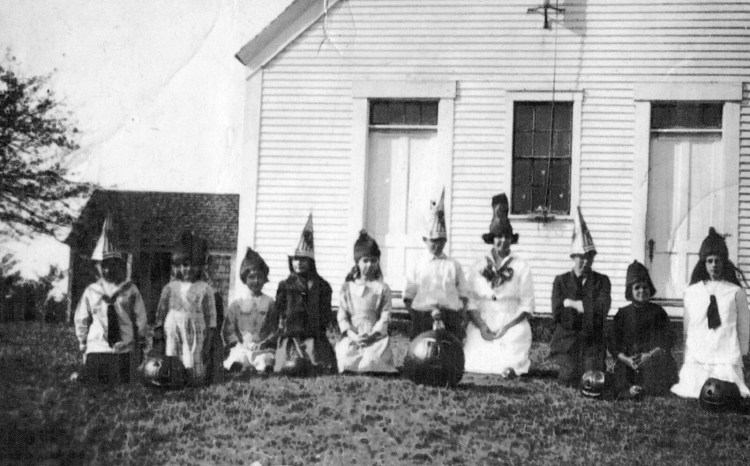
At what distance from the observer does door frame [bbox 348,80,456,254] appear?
9031mm

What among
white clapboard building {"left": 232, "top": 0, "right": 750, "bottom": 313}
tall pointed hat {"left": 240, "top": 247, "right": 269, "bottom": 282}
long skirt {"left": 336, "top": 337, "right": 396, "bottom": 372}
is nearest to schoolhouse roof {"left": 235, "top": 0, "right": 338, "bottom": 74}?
white clapboard building {"left": 232, "top": 0, "right": 750, "bottom": 313}

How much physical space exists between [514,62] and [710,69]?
2001 millimetres

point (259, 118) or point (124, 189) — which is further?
point (259, 118)

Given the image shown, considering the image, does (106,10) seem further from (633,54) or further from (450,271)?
(633,54)

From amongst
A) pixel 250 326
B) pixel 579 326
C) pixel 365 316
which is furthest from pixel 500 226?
pixel 250 326

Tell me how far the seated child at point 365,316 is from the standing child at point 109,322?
5.30 ft

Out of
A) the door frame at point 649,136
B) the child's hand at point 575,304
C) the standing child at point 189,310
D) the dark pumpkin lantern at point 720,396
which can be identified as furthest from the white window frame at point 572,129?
the standing child at point 189,310

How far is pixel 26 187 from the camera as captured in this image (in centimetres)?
722

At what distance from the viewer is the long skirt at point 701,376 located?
6078mm

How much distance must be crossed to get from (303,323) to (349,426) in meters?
1.43

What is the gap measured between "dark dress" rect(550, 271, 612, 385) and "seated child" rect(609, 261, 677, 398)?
208 millimetres

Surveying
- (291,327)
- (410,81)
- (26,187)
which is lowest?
(291,327)

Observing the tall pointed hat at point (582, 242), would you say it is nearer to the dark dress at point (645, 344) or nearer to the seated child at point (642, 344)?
the seated child at point (642, 344)

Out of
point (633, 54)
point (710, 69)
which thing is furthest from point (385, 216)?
point (710, 69)
